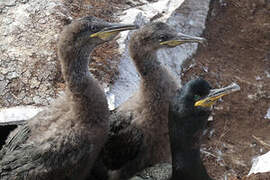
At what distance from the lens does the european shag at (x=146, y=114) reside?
451 cm

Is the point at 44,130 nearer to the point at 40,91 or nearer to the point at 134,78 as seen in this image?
the point at 40,91

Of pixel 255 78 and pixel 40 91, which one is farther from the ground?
pixel 40 91

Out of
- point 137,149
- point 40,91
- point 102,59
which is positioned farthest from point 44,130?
point 102,59

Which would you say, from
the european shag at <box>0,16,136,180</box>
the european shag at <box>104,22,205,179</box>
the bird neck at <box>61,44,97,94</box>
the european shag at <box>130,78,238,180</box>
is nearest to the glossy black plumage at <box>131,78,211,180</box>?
the european shag at <box>130,78,238,180</box>

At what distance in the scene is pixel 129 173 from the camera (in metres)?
4.57

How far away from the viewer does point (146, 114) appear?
4.53 metres

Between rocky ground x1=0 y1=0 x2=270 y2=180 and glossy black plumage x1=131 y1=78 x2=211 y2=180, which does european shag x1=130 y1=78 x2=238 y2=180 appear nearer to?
glossy black plumage x1=131 y1=78 x2=211 y2=180

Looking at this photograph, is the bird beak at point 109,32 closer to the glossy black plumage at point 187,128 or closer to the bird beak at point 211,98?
the glossy black plumage at point 187,128

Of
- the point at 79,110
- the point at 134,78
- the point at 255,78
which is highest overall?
the point at 79,110

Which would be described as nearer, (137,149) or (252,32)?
(137,149)

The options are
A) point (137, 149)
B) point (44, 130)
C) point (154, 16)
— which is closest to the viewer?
point (44, 130)

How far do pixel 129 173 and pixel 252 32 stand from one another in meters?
4.79

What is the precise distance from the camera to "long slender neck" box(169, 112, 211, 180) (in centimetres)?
361

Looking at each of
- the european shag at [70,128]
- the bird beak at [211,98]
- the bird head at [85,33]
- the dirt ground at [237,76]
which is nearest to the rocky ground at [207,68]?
the dirt ground at [237,76]
